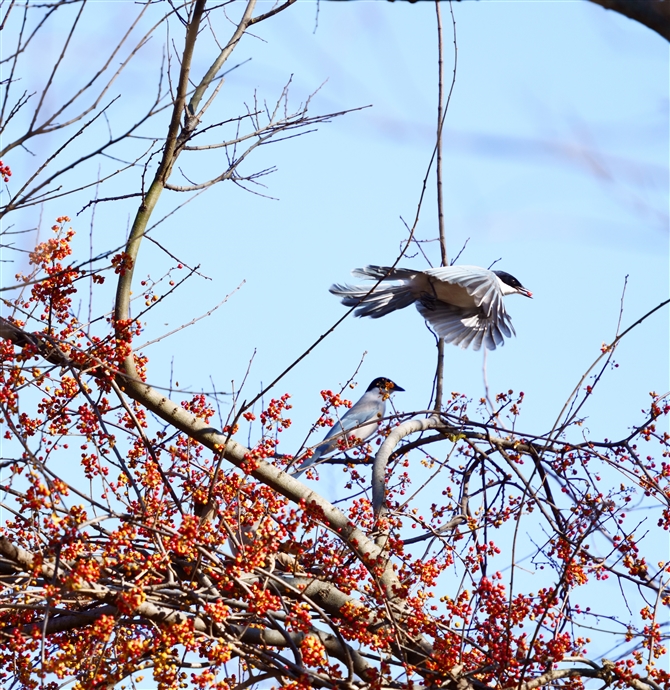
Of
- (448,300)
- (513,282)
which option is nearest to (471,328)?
(448,300)

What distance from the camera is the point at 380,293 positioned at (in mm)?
5891

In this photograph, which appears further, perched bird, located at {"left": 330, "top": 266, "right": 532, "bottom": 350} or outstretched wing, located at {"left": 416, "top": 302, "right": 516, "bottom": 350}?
outstretched wing, located at {"left": 416, "top": 302, "right": 516, "bottom": 350}

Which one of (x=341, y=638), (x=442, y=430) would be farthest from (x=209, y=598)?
(x=442, y=430)

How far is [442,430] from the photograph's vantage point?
13.7 ft

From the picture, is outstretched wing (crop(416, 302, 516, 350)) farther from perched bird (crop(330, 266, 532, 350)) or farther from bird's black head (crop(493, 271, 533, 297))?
bird's black head (crop(493, 271, 533, 297))

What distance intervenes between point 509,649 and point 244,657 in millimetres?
861

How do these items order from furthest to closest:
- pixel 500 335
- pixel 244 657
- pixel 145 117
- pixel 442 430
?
pixel 500 335, pixel 442 430, pixel 244 657, pixel 145 117

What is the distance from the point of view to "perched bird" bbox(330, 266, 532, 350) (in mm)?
5629

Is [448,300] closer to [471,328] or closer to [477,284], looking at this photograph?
[471,328]

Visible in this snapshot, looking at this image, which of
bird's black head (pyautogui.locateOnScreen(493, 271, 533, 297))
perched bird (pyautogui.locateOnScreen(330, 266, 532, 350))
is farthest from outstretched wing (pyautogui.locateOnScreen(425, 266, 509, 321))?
bird's black head (pyautogui.locateOnScreen(493, 271, 533, 297))

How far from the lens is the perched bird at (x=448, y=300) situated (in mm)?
5629

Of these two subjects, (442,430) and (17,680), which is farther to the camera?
(442,430)

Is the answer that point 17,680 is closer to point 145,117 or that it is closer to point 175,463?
point 175,463

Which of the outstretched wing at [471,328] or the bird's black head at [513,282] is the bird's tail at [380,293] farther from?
the bird's black head at [513,282]
